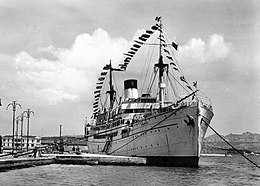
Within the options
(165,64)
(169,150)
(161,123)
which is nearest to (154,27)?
(165,64)

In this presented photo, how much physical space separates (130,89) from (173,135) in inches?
676

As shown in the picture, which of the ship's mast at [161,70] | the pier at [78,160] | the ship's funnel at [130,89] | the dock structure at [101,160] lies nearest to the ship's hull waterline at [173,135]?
the dock structure at [101,160]

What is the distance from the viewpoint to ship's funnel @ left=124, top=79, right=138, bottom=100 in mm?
55344

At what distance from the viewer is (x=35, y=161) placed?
44000mm

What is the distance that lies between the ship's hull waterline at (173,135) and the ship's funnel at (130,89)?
32.9ft

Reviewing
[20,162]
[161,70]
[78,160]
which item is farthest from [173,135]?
[20,162]

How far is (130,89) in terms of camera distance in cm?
5550

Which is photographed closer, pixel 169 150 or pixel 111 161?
pixel 169 150

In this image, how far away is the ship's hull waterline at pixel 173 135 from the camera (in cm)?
3841

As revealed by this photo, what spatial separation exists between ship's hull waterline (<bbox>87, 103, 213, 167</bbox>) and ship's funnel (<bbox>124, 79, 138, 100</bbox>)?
1003 cm

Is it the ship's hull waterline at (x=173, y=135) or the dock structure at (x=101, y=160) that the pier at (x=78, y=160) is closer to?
the dock structure at (x=101, y=160)

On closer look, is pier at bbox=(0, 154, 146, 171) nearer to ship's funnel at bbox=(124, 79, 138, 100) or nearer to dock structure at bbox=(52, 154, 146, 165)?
dock structure at bbox=(52, 154, 146, 165)

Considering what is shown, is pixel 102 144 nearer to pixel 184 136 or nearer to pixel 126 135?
pixel 126 135

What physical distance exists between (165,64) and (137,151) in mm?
11425
